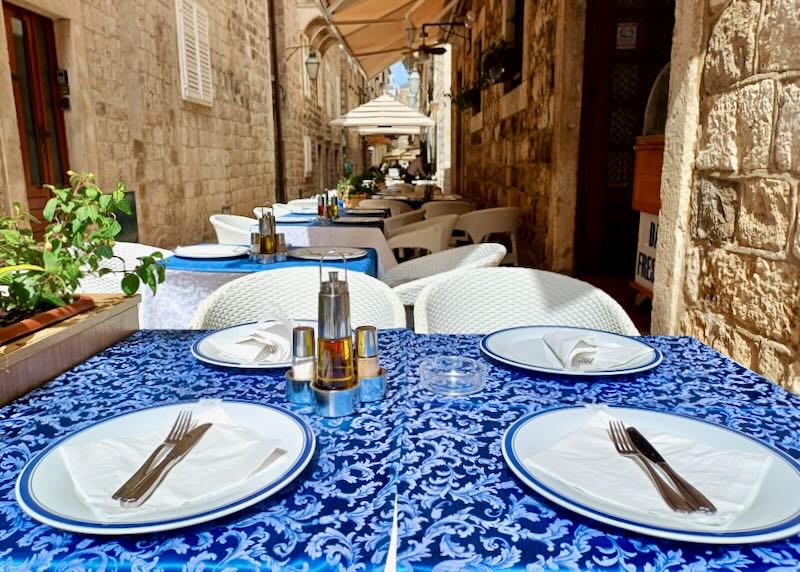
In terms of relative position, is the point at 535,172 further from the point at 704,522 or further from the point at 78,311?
the point at 704,522

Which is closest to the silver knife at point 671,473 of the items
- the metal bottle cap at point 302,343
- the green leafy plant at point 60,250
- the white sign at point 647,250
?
the metal bottle cap at point 302,343

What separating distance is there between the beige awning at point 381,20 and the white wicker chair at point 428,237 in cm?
373

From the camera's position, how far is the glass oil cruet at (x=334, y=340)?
0.99 meters

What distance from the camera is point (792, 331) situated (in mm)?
1636

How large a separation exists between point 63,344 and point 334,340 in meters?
0.58

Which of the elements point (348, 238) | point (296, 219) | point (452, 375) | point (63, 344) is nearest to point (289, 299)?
point (63, 344)

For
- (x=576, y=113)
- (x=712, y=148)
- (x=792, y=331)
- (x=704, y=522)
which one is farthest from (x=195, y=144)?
(x=704, y=522)

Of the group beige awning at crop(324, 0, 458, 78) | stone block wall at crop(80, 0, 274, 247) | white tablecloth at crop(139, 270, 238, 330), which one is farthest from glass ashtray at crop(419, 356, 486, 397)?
beige awning at crop(324, 0, 458, 78)

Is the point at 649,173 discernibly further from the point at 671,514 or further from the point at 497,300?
the point at 671,514

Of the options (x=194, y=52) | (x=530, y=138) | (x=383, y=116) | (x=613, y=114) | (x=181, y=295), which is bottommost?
(x=181, y=295)

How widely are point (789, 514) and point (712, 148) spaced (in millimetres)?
1593

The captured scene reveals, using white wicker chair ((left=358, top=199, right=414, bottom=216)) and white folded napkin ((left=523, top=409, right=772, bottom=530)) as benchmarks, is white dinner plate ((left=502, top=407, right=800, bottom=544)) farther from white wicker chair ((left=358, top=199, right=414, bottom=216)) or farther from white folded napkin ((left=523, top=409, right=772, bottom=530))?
white wicker chair ((left=358, top=199, right=414, bottom=216))

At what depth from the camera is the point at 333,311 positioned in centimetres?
100

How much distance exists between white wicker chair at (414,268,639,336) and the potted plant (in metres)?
0.90
